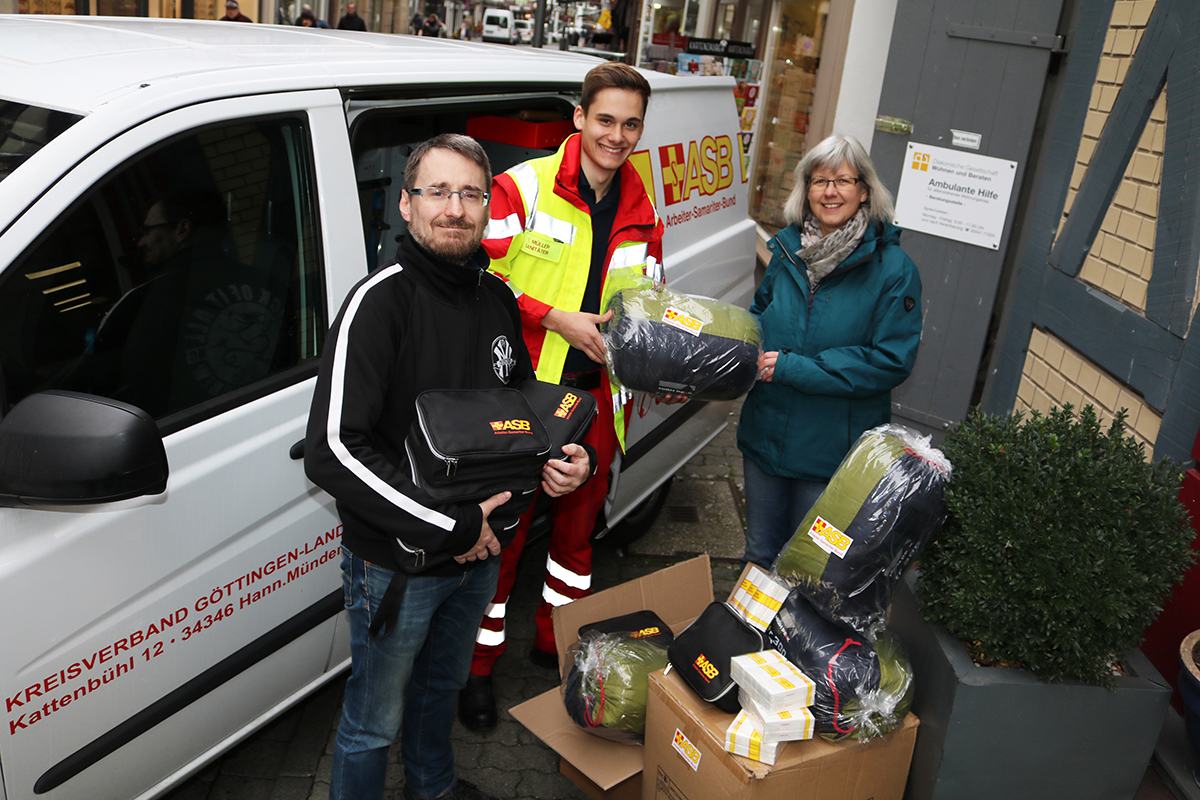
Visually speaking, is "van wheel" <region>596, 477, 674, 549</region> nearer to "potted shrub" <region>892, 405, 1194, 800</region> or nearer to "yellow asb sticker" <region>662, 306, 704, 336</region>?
"yellow asb sticker" <region>662, 306, 704, 336</region>

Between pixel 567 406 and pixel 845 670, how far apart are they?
0.94m

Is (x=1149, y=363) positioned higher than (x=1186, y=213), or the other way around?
(x=1186, y=213)

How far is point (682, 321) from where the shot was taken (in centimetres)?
277

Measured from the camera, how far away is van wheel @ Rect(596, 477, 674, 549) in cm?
435

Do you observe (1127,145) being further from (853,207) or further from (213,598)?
(213,598)

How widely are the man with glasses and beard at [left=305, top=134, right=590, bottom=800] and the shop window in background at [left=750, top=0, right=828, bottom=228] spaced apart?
7454 mm

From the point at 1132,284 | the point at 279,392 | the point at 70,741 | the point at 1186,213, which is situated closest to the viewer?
the point at 70,741

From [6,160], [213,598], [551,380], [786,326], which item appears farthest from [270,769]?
[786,326]

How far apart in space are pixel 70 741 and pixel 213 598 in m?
0.41

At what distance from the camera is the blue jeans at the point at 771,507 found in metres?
3.17

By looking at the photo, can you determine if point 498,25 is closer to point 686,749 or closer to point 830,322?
point 830,322

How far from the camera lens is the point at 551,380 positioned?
306 cm

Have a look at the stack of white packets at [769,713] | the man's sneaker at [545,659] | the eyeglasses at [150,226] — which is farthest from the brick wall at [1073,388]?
the eyeglasses at [150,226]

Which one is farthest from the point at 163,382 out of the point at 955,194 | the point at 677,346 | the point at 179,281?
the point at 955,194
